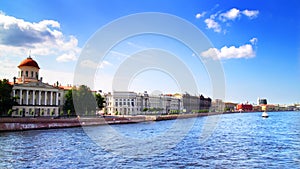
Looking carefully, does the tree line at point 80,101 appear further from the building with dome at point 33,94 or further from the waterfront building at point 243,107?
the waterfront building at point 243,107

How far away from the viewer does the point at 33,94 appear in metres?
54.9

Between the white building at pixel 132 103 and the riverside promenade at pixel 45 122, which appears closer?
the riverside promenade at pixel 45 122

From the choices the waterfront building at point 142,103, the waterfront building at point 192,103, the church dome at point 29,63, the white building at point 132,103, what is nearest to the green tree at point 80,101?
the church dome at point 29,63

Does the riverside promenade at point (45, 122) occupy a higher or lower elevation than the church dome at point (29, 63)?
lower

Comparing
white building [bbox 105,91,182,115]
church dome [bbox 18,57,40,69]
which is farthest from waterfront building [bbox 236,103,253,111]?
church dome [bbox 18,57,40,69]

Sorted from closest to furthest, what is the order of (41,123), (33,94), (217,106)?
(41,123) < (33,94) < (217,106)

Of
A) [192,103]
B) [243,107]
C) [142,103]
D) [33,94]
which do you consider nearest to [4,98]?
[33,94]

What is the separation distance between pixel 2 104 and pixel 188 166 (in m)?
35.8

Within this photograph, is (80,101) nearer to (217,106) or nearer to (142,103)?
(142,103)

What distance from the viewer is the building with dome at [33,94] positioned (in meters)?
52.7

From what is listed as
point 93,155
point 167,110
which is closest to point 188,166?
point 93,155

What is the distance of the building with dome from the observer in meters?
52.7

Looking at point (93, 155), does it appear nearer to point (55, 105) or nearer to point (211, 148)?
point (211, 148)

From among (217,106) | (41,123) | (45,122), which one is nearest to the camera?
(41,123)
